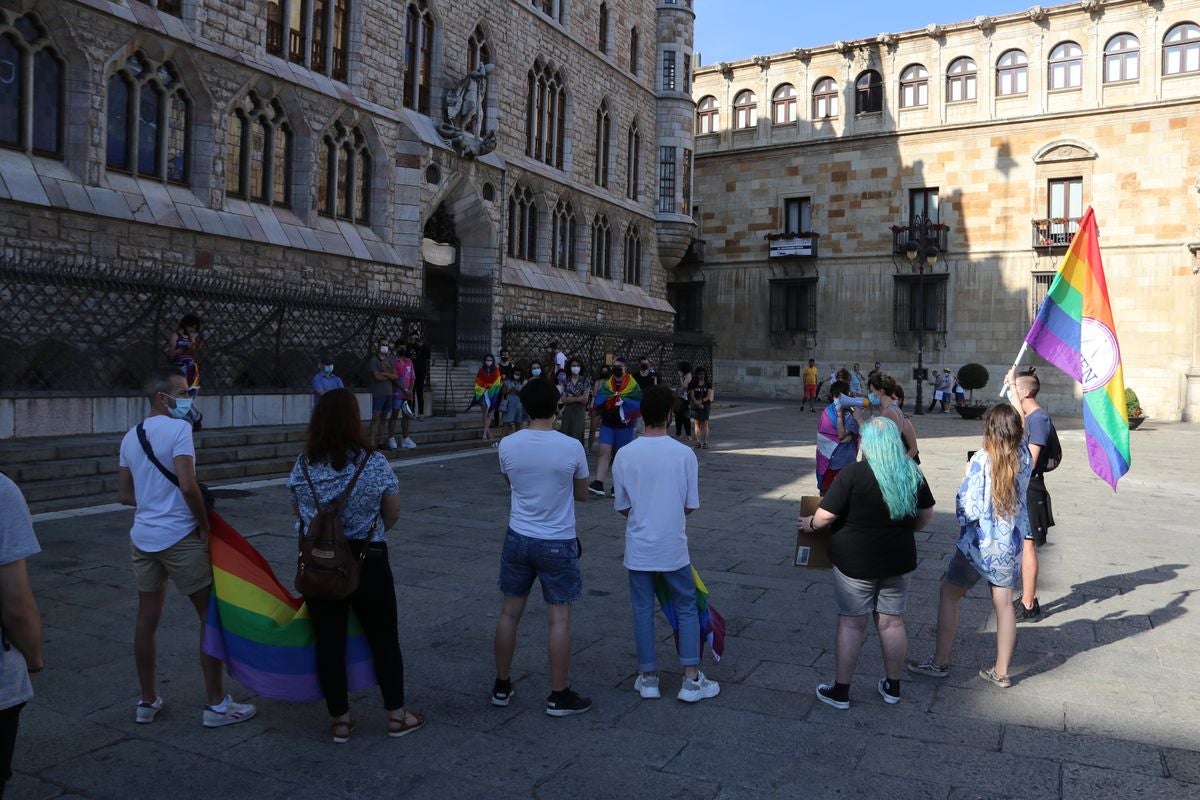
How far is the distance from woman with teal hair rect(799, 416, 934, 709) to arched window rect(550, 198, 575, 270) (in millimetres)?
23486

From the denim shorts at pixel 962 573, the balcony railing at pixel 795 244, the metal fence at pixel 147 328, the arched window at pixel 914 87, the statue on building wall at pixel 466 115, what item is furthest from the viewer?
the balcony railing at pixel 795 244

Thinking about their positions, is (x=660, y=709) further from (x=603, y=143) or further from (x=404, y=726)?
(x=603, y=143)

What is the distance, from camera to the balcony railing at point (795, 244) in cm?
3747

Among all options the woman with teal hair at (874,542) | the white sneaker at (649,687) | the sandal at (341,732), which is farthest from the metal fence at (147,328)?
the woman with teal hair at (874,542)

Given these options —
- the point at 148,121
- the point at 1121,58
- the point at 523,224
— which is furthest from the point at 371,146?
the point at 1121,58

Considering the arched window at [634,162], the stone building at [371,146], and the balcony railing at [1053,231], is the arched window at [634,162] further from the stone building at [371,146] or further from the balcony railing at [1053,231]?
the balcony railing at [1053,231]

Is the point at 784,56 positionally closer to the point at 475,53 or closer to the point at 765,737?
the point at 475,53

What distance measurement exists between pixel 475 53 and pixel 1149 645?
22.0 meters

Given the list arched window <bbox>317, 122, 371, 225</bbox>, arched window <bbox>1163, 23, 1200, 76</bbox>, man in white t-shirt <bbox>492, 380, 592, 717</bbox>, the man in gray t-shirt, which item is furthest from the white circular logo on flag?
arched window <bbox>1163, 23, 1200, 76</bbox>

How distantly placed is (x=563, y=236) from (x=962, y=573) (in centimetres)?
2413

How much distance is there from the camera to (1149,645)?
5.78m

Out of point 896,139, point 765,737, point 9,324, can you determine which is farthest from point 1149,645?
point 896,139

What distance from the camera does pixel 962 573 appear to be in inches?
201

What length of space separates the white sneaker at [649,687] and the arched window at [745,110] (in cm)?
3750
